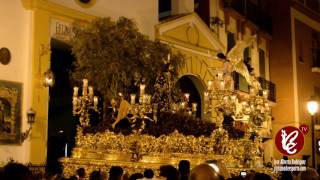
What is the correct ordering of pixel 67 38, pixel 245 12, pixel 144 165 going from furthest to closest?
1. pixel 245 12
2. pixel 67 38
3. pixel 144 165

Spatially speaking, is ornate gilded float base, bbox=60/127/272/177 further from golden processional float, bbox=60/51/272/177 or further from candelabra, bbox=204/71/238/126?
candelabra, bbox=204/71/238/126

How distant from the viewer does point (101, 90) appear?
16.9 meters

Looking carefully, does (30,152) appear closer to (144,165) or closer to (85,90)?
(85,90)

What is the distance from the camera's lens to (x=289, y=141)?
10367 mm

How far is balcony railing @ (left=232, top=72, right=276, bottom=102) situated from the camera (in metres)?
26.3

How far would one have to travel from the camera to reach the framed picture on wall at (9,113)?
15844mm

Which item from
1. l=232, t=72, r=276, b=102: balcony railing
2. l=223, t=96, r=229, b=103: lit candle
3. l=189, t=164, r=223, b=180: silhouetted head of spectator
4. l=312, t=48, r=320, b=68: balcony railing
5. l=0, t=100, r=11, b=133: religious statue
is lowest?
l=189, t=164, r=223, b=180: silhouetted head of spectator

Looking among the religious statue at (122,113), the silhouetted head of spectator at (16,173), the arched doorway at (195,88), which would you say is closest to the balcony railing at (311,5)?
the arched doorway at (195,88)

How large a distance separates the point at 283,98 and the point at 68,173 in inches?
749

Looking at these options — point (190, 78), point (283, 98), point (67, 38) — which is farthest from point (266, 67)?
point (67, 38)

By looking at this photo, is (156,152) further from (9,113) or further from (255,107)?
(9,113)

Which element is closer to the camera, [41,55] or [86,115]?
[86,115]

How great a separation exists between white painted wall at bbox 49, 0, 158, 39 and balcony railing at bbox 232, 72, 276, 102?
5579mm

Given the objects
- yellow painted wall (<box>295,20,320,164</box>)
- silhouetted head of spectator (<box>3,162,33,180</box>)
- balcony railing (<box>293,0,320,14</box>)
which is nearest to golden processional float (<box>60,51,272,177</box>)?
silhouetted head of spectator (<box>3,162,33,180</box>)
